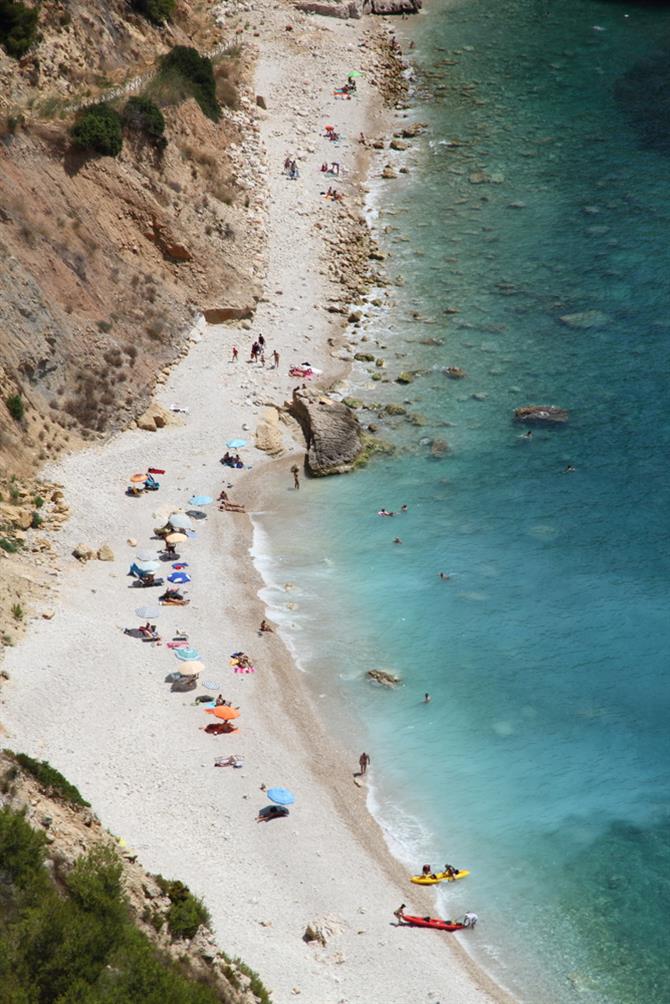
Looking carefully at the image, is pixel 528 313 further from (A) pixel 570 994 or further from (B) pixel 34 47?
(A) pixel 570 994

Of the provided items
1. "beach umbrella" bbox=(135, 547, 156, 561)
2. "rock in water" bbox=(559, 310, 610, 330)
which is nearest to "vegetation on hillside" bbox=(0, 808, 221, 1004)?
"beach umbrella" bbox=(135, 547, 156, 561)

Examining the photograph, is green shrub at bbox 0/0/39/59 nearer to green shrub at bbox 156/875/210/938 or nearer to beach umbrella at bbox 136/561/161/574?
beach umbrella at bbox 136/561/161/574

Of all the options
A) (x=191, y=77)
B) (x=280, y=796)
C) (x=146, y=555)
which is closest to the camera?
(x=280, y=796)

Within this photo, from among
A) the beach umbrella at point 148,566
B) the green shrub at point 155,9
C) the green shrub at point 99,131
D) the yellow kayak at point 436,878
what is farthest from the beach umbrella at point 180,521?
the green shrub at point 155,9

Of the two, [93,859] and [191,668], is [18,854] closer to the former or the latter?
[93,859]

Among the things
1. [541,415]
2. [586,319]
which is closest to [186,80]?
[586,319]

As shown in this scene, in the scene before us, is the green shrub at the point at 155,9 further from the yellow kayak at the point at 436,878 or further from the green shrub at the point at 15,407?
the yellow kayak at the point at 436,878

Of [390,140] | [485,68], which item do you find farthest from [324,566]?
[485,68]
